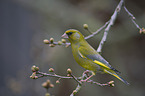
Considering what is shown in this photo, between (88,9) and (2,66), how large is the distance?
3662 mm

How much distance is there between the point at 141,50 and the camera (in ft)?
21.3

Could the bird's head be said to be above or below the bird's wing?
above

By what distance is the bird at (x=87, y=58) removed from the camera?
3.82 m

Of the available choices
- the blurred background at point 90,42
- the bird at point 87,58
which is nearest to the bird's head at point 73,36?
the bird at point 87,58

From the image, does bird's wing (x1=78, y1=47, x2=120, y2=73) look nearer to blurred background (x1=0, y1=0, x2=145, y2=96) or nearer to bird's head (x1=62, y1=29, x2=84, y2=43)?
bird's head (x1=62, y1=29, x2=84, y2=43)

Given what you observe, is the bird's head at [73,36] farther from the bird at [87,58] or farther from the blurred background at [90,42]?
the blurred background at [90,42]

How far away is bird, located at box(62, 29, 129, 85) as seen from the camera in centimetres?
382

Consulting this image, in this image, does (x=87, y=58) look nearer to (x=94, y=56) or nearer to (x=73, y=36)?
(x=94, y=56)

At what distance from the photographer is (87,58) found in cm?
390

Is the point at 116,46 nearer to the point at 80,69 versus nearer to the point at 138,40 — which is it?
the point at 138,40

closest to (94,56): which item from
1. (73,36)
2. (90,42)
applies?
(73,36)

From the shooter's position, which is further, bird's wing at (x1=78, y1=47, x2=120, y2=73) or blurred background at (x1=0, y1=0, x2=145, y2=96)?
blurred background at (x1=0, y1=0, x2=145, y2=96)

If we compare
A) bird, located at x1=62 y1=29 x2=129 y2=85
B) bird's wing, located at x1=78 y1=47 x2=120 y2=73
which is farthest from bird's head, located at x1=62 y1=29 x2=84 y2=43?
bird's wing, located at x1=78 y1=47 x2=120 y2=73

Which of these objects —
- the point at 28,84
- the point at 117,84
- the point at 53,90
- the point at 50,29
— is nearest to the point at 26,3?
the point at 50,29
